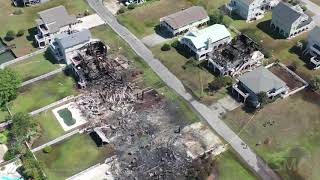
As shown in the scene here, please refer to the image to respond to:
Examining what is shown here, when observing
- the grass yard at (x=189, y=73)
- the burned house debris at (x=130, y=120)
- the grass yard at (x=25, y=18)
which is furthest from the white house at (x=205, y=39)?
the grass yard at (x=25, y=18)

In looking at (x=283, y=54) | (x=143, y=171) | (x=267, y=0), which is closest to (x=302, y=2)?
(x=267, y=0)

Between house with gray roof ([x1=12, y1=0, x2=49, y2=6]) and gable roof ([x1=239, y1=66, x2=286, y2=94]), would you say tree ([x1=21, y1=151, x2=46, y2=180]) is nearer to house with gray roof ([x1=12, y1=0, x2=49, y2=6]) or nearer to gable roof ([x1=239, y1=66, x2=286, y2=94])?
gable roof ([x1=239, y1=66, x2=286, y2=94])

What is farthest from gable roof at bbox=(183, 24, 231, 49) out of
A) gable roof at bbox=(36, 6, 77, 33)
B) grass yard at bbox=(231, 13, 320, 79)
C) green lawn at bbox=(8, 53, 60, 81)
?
green lawn at bbox=(8, 53, 60, 81)

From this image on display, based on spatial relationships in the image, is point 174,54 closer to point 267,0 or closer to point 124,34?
point 124,34

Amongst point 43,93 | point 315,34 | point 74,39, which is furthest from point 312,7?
point 43,93

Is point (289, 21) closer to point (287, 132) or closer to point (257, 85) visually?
point (257, 85)

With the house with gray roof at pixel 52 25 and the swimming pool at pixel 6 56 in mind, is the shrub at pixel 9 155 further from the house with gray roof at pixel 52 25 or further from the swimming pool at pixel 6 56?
the house with gray roof at pixel 52 25
